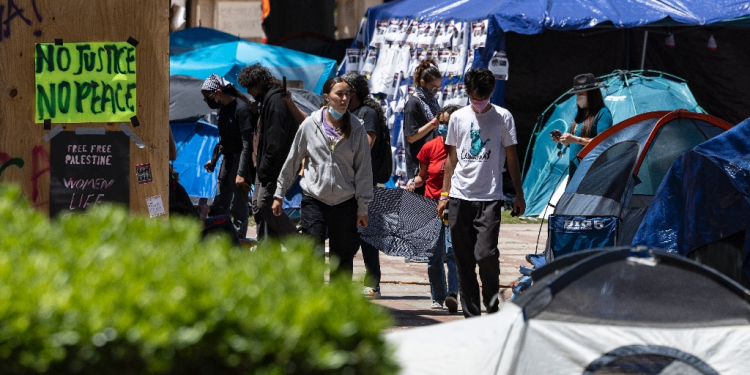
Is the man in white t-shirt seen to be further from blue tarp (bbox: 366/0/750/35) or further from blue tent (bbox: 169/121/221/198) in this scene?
blue tarp (bbox: 366/0/750/35)

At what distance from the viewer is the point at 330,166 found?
21.8ft

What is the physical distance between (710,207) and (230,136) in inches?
192

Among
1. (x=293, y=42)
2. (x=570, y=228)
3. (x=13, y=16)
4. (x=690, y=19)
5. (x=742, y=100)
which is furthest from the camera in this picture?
(x=293, y=42)

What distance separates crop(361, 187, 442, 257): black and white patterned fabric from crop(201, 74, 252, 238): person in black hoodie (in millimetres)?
1717

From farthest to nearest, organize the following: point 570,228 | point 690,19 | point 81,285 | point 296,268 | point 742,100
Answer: point 742,100 < point 690,19 < point 570,228 < point 296,268 < point 81,285

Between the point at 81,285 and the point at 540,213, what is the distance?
12539mm

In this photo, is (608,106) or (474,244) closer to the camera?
(474,244)

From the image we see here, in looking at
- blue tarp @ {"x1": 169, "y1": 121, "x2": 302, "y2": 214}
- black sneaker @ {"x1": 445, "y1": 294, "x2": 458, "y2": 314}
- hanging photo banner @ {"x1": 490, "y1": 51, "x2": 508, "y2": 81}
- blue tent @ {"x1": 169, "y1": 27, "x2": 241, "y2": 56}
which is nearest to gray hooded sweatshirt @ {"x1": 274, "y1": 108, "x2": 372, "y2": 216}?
black sneaker @ {"x1": 445, "y1": 294, "x2": 458, "y2": 314}

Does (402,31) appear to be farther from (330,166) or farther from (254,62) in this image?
(330,166)

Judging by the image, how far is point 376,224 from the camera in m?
7.60

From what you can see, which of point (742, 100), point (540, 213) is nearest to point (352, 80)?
point (540, 213)

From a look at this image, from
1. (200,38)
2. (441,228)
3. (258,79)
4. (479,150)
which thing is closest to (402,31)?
(200,38)

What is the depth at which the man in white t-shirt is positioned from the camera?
6562 mm

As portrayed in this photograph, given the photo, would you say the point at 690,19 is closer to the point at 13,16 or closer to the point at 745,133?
the point at 745,133
